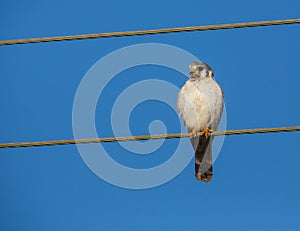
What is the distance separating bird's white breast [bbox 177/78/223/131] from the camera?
7910 millimetres

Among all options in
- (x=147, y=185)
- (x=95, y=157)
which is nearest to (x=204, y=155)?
(x=95, y=157)

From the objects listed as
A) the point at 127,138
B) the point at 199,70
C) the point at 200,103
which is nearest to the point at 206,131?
the point at 200,103

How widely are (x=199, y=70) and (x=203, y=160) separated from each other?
3.22 feet

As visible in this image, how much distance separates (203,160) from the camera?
825 centimetres

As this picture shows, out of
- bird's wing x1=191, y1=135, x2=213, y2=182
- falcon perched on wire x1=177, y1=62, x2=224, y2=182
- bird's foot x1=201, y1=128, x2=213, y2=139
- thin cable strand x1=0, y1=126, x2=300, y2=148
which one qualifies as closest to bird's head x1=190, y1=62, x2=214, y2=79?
falcon perched on wire x1=177, y1=62, x2=224, y2=182

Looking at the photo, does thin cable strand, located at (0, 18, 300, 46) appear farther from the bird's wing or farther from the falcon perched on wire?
the bird's wing

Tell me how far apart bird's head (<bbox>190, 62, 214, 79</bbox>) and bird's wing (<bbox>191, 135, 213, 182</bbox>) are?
2.26 feet

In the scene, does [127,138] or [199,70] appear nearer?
[127,138]

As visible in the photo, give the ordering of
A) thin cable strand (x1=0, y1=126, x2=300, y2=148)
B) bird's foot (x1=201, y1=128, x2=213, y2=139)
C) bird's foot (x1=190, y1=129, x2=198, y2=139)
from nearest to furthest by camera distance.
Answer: thin cable strand (x1=0, y1=126, x2=300, y2=148) → bird's foot (x1=190, y1=129, x2=198, y2=139) → bird's foot (x1=201, y1=128, x2=213, y2=139)

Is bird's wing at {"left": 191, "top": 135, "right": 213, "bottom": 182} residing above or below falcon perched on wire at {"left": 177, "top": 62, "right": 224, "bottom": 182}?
below

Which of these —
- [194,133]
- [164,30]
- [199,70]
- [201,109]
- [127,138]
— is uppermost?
[199,70]

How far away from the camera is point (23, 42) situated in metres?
5.99

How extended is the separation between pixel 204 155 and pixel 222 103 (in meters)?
0.60

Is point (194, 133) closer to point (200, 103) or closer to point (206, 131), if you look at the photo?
point (206, 131)
